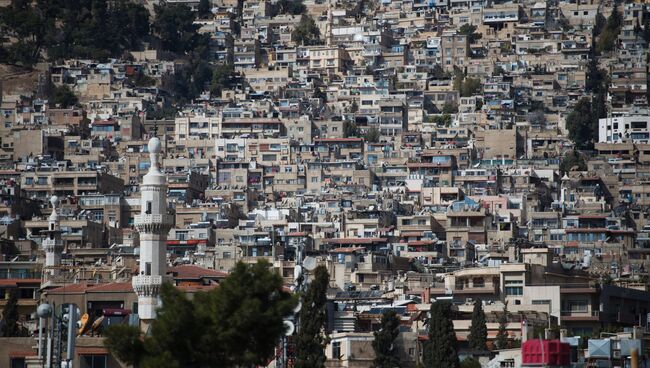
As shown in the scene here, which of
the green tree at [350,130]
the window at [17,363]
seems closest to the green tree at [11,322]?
the window at [17,363]

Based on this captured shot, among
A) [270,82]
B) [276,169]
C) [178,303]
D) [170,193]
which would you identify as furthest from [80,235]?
[178,303]

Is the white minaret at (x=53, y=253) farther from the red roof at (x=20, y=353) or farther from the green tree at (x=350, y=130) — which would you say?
the green tree at (x=350, y=130)

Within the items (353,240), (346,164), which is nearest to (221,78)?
(346,164)

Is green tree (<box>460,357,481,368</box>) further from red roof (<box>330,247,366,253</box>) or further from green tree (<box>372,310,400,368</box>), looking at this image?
red roof (<box>330,247,366,253</box>)

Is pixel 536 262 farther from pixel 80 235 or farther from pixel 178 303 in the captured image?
pixel 178 303

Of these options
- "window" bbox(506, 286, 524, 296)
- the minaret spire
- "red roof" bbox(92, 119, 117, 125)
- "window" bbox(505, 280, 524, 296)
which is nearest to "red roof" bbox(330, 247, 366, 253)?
"window" bbox(505, 280, 524, 296)

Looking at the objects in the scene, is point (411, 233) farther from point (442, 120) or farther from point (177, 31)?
point (177, 31)
